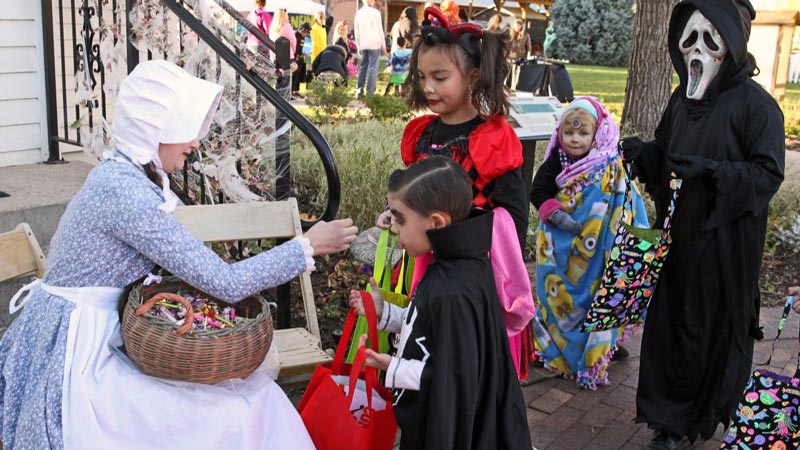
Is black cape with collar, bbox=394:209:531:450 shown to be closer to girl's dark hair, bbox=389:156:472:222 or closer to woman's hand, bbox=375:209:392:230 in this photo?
girl's dark hair, bbox=389:156:472:222

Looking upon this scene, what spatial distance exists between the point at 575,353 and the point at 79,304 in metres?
2.81

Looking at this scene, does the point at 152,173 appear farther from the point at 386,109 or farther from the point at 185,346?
the point at 386,109

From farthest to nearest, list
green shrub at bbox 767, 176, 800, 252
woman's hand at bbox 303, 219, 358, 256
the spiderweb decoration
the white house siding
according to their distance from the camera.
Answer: green shrub at bbox 767, 176, 800, 252 → the white house siding → the spiderweb decoration → woman's hand at bbox 303, 219, 358, 256

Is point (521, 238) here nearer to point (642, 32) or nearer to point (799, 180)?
point (642, 32)

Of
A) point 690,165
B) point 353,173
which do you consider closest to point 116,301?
point 690,165

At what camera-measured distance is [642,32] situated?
8758mm

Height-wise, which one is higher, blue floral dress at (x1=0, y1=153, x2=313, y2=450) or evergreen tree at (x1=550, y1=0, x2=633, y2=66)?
evergreen tree at (x1=550, y1=0, x2=633, y2=66)

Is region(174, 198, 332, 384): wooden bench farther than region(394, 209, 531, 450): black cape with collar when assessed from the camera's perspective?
Yes

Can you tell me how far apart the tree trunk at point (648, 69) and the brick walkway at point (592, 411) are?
190 inches

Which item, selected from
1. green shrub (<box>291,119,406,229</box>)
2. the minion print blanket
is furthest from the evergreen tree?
the minion print blanket

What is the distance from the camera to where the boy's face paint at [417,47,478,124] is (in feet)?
9.60

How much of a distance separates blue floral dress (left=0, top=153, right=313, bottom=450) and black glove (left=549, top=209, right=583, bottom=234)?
6.99ft

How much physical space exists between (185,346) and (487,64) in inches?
60.4

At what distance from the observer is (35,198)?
4.38m
